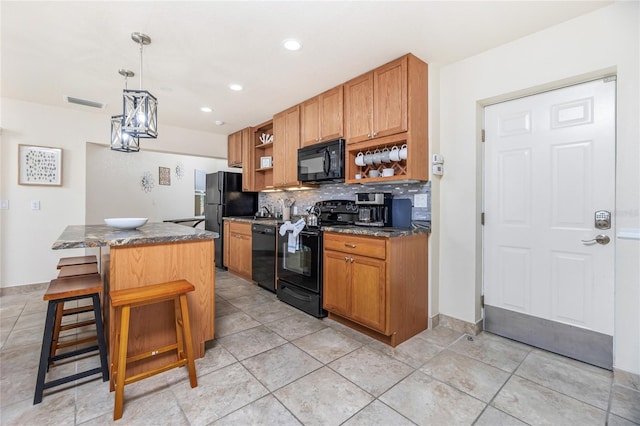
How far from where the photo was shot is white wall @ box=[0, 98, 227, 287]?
3.53m

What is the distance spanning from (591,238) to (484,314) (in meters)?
1.02

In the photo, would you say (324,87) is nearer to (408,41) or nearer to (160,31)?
(408,41)

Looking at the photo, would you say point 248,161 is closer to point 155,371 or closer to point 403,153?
point 403,153

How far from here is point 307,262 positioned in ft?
9.74

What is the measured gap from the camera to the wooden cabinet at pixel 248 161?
15.8 ft

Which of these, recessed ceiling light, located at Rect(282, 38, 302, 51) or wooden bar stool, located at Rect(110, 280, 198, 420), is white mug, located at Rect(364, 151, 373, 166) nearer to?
recessed ceiling light, located at Rect(282, 38, 302, 51)

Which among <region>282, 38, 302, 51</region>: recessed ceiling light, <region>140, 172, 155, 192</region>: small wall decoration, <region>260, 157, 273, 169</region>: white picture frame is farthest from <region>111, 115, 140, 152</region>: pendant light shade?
<region>140, 172, 155, 192</region>: small wall decoration

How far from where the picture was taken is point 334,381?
1.85m

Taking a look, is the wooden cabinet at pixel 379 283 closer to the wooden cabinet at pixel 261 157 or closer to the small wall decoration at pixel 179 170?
the wooden cabinet at pixel 261 157

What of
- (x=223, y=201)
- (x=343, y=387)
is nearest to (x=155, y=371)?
(x=343, y=387)

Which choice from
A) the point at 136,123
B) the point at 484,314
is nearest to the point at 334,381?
the point at 484,314

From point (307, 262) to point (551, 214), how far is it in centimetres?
213

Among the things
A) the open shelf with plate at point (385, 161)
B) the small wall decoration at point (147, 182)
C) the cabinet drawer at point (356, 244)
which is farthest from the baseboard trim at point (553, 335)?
the small wall decoration at point (147, 182)

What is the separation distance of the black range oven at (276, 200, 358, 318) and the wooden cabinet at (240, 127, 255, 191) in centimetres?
178
